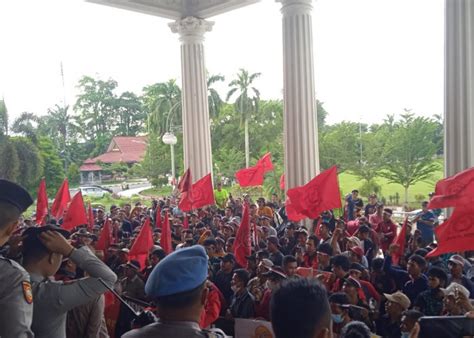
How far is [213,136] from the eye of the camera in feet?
106

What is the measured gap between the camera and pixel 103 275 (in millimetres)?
2451

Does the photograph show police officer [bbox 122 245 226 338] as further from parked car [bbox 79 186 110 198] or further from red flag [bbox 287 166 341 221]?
parked car [bbox 79 186 110 198]

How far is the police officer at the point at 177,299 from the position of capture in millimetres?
1786

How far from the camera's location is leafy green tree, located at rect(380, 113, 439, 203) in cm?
2022

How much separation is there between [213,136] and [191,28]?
17408 mm

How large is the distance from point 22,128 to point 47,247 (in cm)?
2301

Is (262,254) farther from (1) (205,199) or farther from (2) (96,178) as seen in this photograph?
(2) (96,178)

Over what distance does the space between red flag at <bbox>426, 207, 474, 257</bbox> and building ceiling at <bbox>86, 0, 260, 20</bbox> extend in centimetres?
1060

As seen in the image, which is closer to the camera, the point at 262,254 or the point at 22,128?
the point at 262,254

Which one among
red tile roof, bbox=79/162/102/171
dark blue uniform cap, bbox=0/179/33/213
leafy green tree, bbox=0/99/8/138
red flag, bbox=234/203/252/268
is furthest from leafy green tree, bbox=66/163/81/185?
dark blue uniform cap, bbox=0/179/33/213

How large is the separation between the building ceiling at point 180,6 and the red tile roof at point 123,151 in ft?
74.6

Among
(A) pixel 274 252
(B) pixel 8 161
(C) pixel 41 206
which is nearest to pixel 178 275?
(A) pixel 274 252

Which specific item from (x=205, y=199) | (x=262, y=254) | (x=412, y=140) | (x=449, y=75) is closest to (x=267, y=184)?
(x=412, y=140)

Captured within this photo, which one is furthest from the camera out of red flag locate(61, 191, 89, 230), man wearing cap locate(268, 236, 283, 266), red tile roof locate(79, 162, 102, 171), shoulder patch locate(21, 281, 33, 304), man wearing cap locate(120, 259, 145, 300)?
red tile roof locate(79, 162, 102, 171)
